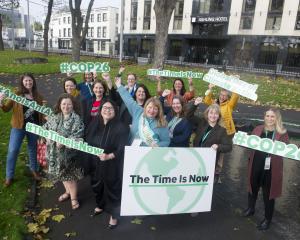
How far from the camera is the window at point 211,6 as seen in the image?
118 ft

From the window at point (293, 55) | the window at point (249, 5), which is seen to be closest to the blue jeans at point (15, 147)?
the window at point (293, 55)

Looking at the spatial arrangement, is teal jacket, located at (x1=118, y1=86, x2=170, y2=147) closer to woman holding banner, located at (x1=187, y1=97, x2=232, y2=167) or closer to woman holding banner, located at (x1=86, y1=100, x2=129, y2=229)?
woman holding banner, located at (x1=86, y1=100, x2=129, y2=229)

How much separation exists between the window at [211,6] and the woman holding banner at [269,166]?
34.7 metres

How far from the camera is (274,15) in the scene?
32.2 meters

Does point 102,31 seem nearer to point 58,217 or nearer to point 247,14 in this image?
point 247,14

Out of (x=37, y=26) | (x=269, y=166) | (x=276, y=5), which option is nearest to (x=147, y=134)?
(x=269, y=166)

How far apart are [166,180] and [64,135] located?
5.13 feet

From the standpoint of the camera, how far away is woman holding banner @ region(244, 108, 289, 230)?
14.0 ft

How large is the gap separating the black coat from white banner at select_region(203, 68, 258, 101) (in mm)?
2127

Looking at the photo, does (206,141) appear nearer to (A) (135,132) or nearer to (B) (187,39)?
(A) (135,132)

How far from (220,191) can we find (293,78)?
66.6ft

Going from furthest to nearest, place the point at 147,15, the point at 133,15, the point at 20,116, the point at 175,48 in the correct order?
the point at 133,15 → the point at 147,15 → the point at 175,48 → the point at 20,116

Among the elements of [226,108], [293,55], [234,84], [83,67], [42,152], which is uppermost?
[293,55]

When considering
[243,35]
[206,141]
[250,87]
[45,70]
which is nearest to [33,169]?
[206,141]
